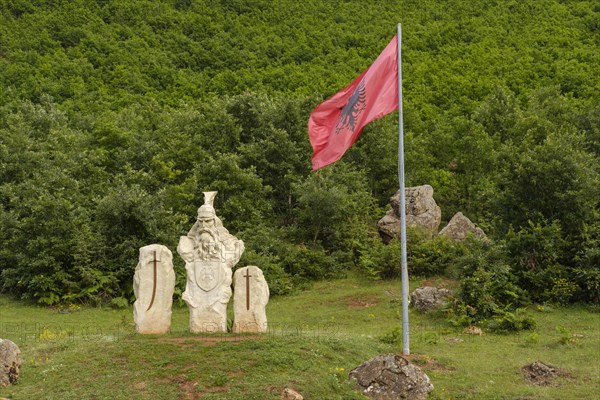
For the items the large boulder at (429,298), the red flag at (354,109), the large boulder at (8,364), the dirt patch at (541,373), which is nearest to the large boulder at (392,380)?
the dirt patch at (541,373)

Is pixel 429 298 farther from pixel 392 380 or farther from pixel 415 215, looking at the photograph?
pixel 392 380

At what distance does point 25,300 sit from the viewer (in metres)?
34.7

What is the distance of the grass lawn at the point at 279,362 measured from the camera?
18.6m

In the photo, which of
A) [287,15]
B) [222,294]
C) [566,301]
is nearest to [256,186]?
[566,301]

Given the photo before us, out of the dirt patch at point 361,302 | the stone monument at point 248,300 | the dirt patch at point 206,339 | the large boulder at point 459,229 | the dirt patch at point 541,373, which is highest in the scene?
the large boulder at point 459,229

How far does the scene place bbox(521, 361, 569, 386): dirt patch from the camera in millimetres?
20422

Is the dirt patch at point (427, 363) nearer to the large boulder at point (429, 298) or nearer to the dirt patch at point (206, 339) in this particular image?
the dirt patch at point (206, 339)

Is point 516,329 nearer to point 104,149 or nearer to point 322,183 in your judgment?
point 322,183

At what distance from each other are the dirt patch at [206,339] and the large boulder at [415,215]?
747 inches

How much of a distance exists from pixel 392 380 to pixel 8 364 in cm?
892

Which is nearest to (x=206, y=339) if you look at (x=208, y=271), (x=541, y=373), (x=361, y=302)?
(x=208, y=271)

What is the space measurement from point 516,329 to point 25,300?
20065 millimetres

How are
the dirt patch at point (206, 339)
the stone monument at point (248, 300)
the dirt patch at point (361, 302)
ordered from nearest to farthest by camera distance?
the dirt patch at point (206, 339), the stone monument at point (248, 300), the dirt patch at point (361, 302)

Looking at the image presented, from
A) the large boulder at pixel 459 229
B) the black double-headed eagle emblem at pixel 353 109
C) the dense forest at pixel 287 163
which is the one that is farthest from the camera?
the large boulder at pixel 459 229
